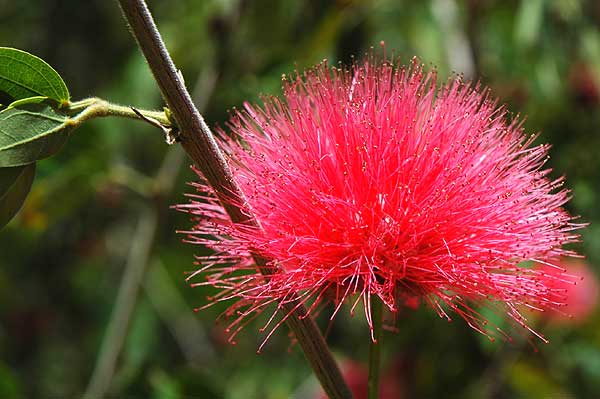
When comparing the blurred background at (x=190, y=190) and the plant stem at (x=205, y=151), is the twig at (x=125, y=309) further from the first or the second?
the plant stem at (x=205, y=151)

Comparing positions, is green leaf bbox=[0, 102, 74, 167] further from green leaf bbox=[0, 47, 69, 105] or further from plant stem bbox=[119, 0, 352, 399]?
plant stem bbox=[119, 0, 352, 399]

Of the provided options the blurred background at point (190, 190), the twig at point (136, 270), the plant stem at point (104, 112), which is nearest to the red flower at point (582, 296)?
the blurred background at point (190, 190)

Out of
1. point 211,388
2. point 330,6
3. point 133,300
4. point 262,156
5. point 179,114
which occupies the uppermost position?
point 330,6

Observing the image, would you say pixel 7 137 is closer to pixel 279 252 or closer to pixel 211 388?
pixel 279 252

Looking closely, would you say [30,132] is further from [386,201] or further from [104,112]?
[386,201]

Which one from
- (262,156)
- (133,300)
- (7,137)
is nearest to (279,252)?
(262,156)

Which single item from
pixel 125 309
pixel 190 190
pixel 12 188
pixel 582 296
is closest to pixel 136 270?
pixel 125 309
